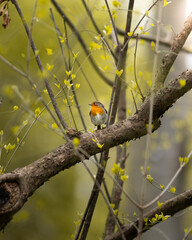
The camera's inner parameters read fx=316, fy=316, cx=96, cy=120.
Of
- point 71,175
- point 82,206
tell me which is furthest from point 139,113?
point 82,206

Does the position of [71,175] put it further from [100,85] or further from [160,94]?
[160,94]

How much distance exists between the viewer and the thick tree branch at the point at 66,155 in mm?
Result: 1724

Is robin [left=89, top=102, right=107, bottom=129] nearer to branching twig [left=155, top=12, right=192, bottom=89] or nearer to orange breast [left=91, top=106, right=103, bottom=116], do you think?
orange breast [left=91, top=106, right=103, bottom=116]

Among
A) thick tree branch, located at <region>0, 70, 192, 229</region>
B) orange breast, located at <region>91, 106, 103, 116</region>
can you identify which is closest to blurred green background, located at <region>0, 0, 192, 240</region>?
orange breast, located at <region>91, 106, 103, 116</region>

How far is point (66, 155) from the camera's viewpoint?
196 cm

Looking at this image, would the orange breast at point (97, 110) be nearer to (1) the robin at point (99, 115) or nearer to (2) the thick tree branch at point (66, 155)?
(1) the robin at point (99, 115)

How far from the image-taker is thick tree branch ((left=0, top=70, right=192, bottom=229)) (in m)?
1.72

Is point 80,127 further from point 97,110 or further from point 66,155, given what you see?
point 66,155

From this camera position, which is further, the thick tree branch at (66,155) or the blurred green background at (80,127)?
the blurred green background at (80,127)

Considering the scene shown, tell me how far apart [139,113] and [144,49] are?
14.6ft

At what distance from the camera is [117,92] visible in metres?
2.69

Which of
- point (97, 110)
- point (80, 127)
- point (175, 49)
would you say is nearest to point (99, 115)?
point (97, 110)

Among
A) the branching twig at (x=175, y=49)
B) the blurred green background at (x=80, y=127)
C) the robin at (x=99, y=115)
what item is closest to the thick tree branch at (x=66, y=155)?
the branching twig at (x=175, y=49)

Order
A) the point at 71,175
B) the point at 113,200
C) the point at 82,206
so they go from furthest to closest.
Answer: the point at 82,206, the point at 71,175, the point at 113,200
